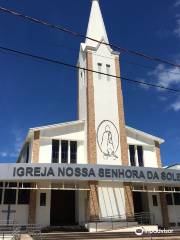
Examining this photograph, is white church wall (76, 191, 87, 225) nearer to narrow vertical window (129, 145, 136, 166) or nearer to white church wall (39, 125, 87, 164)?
white church wall (39, 125, 87, 164)

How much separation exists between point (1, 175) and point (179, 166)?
1790 cm

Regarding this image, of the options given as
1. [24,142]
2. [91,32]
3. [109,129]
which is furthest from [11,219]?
[91,32]

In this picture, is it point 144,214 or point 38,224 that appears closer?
point 38,224

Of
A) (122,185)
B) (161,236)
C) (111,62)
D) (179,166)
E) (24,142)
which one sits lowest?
(161,236)

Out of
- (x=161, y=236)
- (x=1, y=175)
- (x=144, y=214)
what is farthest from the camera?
(x=144, y=214)

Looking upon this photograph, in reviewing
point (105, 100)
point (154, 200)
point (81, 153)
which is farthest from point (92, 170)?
point (105, 100)

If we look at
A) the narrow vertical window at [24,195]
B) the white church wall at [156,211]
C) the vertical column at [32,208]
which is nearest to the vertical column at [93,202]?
the vertical column at [32,208]

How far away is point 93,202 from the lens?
22750mm

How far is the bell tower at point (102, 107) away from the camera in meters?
25.5

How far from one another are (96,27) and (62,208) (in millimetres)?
19950

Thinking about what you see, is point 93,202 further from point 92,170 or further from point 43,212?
point 43,212

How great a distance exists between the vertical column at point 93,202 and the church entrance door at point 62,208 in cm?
307

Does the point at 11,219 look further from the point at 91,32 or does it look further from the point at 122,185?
the point at 91,32

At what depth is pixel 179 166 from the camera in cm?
2983
